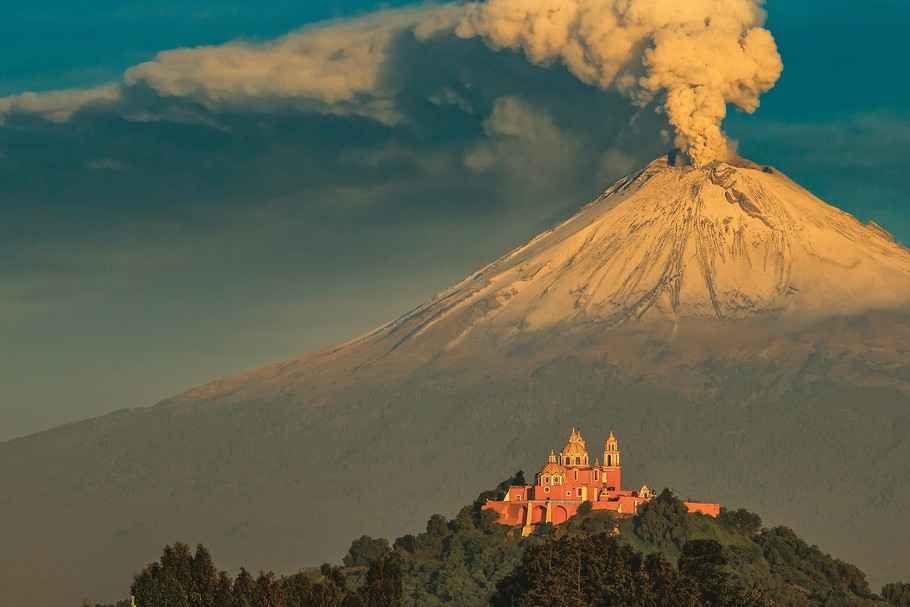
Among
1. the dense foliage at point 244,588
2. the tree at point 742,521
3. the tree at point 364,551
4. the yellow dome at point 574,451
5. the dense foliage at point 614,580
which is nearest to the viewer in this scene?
the dense foliage at point 614,580

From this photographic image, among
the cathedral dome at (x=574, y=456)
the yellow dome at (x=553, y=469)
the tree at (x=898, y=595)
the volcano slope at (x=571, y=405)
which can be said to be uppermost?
the volcano slope at (x=571, y=405)

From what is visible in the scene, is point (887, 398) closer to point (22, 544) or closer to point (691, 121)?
point (691, 121)

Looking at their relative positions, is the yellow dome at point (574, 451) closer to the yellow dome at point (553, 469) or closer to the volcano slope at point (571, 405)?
the yellow dome at point (553, 469)

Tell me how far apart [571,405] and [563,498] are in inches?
2278

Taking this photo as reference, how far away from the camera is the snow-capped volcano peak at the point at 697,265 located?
177000 millimetres

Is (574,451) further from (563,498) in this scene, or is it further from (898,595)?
(898,595)

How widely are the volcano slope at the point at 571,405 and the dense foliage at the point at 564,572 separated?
4400cm

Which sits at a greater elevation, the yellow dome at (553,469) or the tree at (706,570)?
the yellow dome at (553,469)

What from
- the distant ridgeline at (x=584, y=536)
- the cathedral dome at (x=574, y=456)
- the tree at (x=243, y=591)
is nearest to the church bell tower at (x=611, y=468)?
the distant ridgeline at (x=584, y=536)

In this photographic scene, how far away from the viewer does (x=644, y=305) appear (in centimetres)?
17562

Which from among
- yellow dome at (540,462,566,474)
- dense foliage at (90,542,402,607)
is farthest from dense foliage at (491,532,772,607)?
yellow dome at (540,462,566,474)

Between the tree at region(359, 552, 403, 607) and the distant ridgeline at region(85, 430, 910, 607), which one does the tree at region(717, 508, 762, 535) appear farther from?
the tree at region(359, 552, 403, 607)

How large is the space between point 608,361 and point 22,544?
137ft

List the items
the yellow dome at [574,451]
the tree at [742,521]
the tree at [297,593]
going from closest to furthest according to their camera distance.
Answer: the tree at [297,593] < the tree at [742,521] < the yellow dome at [574,451]
